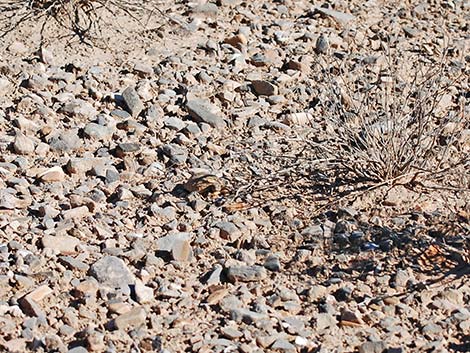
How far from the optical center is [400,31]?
729cm

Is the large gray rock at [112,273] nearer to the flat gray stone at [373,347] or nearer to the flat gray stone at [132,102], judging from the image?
the flat gray stone at [373,347]

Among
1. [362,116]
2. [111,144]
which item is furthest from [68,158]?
[362,116]

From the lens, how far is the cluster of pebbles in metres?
4.55

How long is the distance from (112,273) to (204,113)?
1.65m

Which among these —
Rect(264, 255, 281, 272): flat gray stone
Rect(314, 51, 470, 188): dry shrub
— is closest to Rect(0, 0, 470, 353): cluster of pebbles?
Rect(264, 255, 281, 272): flat gray stone

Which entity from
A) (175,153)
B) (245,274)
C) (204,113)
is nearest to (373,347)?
(245,274)

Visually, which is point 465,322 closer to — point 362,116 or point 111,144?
point 362,116

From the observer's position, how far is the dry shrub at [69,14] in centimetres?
685

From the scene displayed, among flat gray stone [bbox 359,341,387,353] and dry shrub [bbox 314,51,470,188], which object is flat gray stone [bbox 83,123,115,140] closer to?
dry shrub [bbox 314,51,470,188]

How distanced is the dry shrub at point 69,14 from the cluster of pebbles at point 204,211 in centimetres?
16

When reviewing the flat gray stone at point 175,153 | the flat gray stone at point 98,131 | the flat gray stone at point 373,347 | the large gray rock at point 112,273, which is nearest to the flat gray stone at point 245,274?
the large gray rock at point 112,273

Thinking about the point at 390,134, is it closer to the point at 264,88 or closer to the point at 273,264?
the point at 273,264

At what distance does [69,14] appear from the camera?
Result: 6.94 meters

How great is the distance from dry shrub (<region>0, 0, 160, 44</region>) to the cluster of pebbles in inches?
6.5
